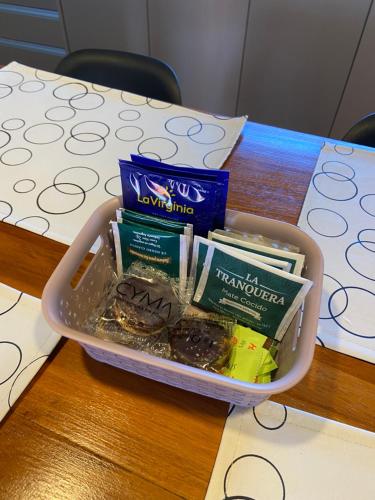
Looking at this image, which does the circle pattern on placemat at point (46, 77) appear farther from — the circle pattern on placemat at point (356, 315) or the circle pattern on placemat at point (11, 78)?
the circle pattern on placemat at point (356, 315)

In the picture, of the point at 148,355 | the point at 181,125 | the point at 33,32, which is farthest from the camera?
the point at 33,32

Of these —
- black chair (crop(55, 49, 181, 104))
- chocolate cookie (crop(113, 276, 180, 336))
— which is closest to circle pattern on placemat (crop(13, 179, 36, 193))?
chocolate cookie (crop(113, 276, 180, 336))

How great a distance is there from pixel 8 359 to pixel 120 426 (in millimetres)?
163

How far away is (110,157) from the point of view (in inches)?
29.3

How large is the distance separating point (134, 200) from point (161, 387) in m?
0.23

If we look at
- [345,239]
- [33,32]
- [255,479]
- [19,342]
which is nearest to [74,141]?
[19,342]

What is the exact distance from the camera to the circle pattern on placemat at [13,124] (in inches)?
32.1

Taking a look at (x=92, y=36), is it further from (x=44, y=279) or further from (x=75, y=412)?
(x=75, y=412)

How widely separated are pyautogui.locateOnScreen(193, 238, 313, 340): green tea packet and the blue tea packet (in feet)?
0.14

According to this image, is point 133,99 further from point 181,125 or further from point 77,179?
point 77,179

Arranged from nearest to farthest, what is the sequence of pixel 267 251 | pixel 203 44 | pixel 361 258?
1. pixel 267 251
2. pixel 361 258
3. pixel 203 44

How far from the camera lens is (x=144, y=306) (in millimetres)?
451

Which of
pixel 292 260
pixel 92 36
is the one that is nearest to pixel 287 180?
pixel 292 260

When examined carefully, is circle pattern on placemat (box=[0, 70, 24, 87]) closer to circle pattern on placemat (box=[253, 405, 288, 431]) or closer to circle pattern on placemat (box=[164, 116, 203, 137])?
circle pattern on placemat (box=[164, 116, 203, 137])
